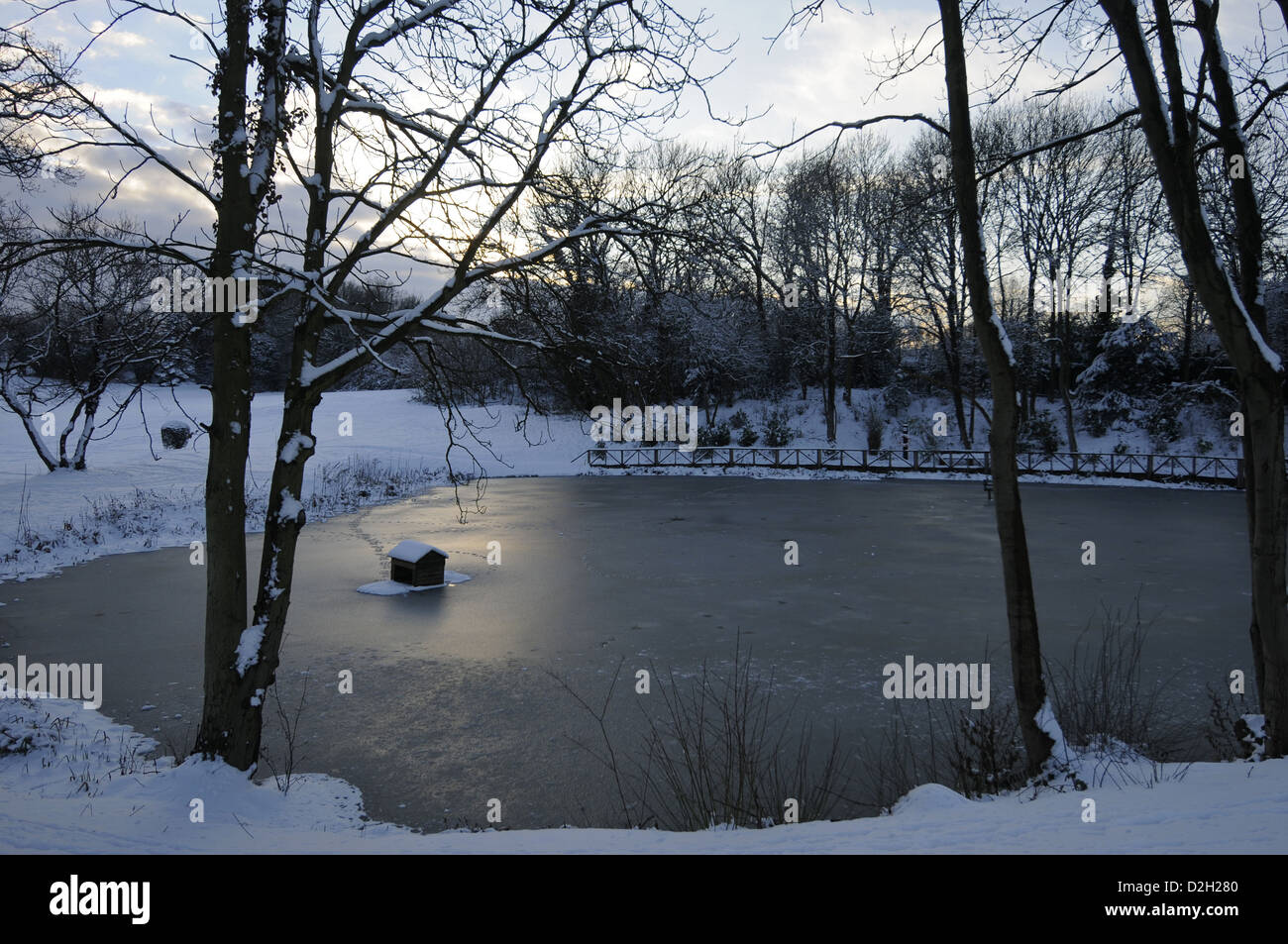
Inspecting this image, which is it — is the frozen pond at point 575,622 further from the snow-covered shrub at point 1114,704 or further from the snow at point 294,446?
the snow at point 294,446

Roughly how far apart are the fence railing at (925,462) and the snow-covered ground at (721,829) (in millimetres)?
22706

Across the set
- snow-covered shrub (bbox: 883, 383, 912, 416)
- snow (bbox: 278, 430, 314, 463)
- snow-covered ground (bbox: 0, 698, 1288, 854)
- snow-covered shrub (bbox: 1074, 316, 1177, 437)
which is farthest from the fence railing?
snow (bbox: 278, 430, 314, 463)

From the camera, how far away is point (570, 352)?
5.45 metres

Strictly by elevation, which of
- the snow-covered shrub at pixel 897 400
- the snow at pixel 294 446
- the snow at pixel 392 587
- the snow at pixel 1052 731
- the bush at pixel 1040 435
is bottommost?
the snow at pixel 392 587

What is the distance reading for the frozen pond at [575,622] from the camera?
629 cm

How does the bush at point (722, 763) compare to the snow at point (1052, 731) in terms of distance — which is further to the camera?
the snow at point (1052, 731)

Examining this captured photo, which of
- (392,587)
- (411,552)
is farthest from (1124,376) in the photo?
(392,587)

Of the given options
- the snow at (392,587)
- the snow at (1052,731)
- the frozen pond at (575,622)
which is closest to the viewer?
the snow at (1052,731)

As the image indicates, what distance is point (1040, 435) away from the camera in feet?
100

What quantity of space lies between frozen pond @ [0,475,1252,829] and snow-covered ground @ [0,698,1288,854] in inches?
41.0

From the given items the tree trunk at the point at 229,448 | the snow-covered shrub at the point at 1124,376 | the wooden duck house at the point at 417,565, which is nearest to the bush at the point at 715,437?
the snow-covered shrub at the point at 1124,376

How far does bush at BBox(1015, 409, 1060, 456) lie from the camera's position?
98.5ft

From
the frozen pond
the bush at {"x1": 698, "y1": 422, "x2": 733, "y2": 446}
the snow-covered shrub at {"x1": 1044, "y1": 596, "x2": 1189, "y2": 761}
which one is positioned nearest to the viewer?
the snow-covered shrub at {"x1": 1044, "y1": 596, "x2": 1189, "y2": 761}

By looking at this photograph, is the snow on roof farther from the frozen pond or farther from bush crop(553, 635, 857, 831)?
bush crop(553, 635, 857, 831)
